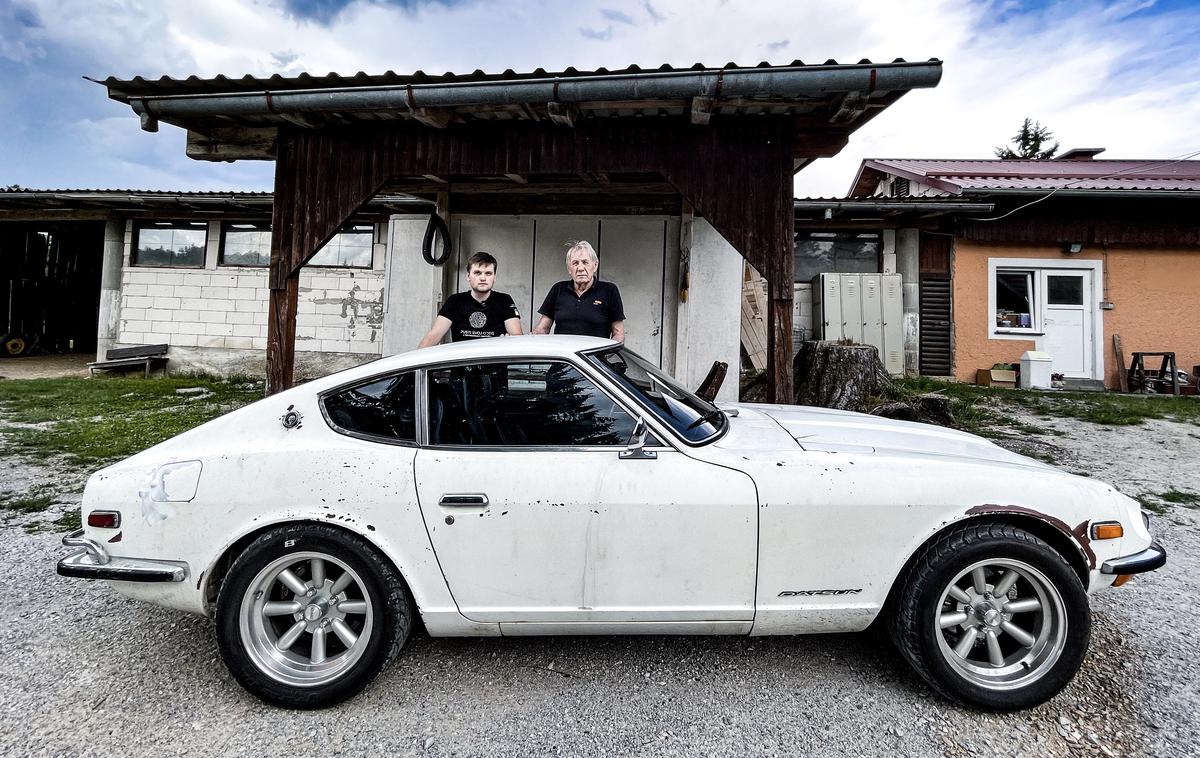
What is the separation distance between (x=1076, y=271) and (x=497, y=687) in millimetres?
12191

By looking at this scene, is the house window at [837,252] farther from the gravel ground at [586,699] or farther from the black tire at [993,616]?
the black tire at [993,616]

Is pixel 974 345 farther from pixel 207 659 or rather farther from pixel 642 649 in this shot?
pixel 207 659

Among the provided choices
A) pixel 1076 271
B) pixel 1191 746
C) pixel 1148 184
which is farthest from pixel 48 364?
pixel 1148 184

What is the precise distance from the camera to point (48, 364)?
42.0 feet

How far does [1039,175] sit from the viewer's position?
11492 millimetres

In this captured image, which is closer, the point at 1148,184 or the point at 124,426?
the point at 124,426

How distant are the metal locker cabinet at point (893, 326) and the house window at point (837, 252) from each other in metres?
0.50

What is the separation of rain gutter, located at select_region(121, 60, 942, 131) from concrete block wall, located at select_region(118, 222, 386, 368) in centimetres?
598

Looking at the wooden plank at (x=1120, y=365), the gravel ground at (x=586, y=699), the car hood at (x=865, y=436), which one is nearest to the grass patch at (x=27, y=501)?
the gravel ground at (x=586, y=699)

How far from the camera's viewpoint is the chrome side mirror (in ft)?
6.72

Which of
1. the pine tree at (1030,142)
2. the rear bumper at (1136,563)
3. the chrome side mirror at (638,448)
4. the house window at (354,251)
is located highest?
the pine tree at (1030,142)

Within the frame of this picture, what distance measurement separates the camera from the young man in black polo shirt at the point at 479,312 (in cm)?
381

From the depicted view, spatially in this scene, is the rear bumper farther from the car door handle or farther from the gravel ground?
the car door handle

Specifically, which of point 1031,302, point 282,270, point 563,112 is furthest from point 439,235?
point 1031,302
